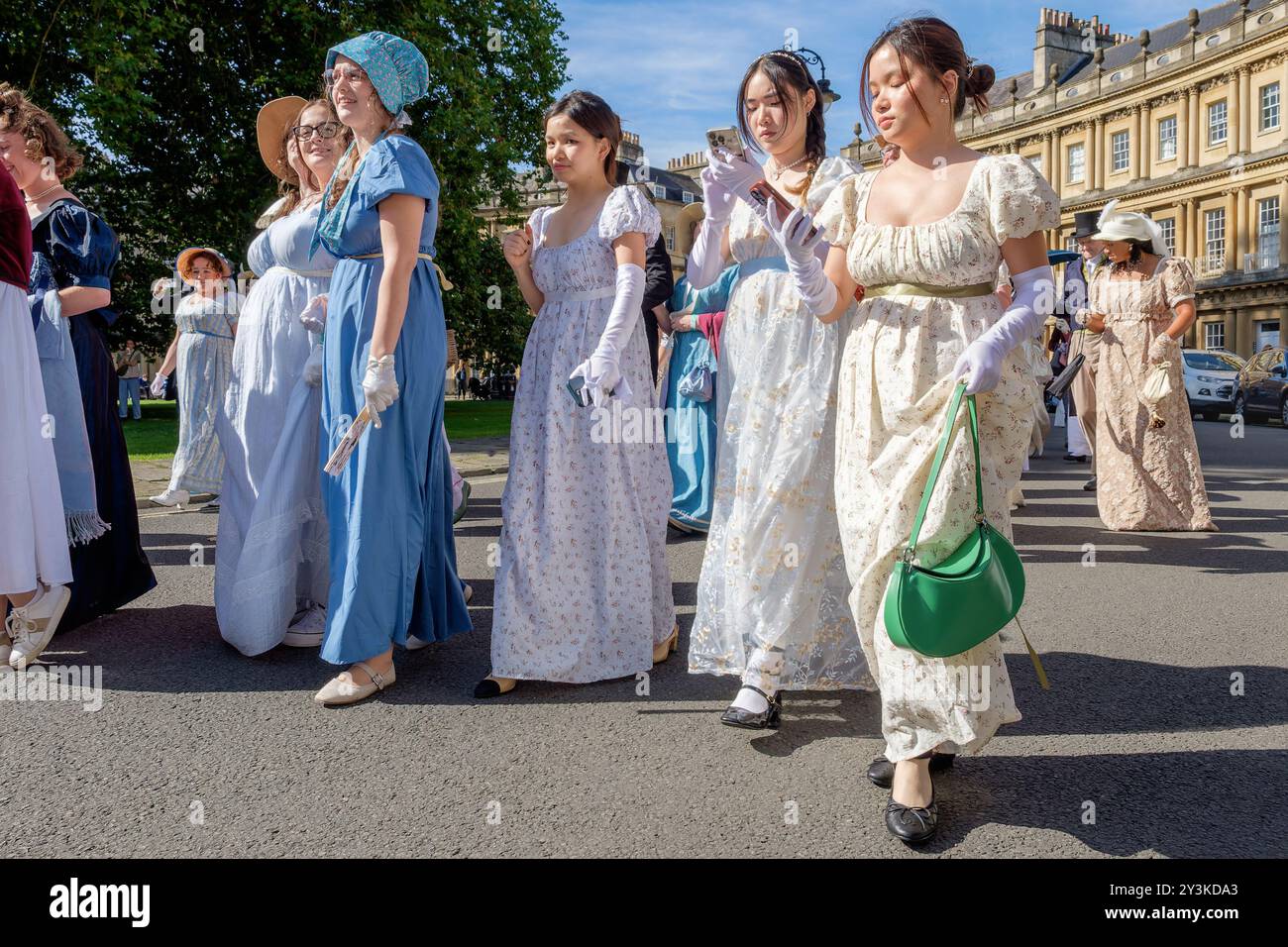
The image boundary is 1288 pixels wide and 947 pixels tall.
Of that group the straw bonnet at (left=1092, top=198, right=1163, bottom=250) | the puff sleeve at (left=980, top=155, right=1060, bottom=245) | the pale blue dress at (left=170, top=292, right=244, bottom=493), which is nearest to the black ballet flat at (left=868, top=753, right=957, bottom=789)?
the puff sleeve at (left=980, top=155, right=1060, bottom=245)

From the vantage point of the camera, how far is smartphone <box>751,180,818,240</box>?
3.00m

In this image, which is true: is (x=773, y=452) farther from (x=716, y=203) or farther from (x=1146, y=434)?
(x=1146, y=434)

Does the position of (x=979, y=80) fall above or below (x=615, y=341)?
above

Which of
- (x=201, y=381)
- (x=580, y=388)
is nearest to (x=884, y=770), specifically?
(x=580, y=388)

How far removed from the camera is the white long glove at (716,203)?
11.2 feet

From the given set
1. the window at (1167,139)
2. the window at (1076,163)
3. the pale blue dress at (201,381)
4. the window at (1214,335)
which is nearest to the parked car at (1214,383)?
the pale blue dress at (201,381)

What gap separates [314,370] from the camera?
4.34 meters

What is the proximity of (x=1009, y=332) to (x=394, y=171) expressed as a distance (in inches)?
84.8

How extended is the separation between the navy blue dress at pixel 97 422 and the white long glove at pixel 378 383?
6.17 feet

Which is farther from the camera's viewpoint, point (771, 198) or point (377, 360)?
point (377, 360)

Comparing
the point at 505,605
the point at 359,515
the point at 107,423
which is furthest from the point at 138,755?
the point at 107,423

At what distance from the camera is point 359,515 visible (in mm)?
3809

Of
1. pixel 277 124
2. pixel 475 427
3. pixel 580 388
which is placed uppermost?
pixel 277 124
